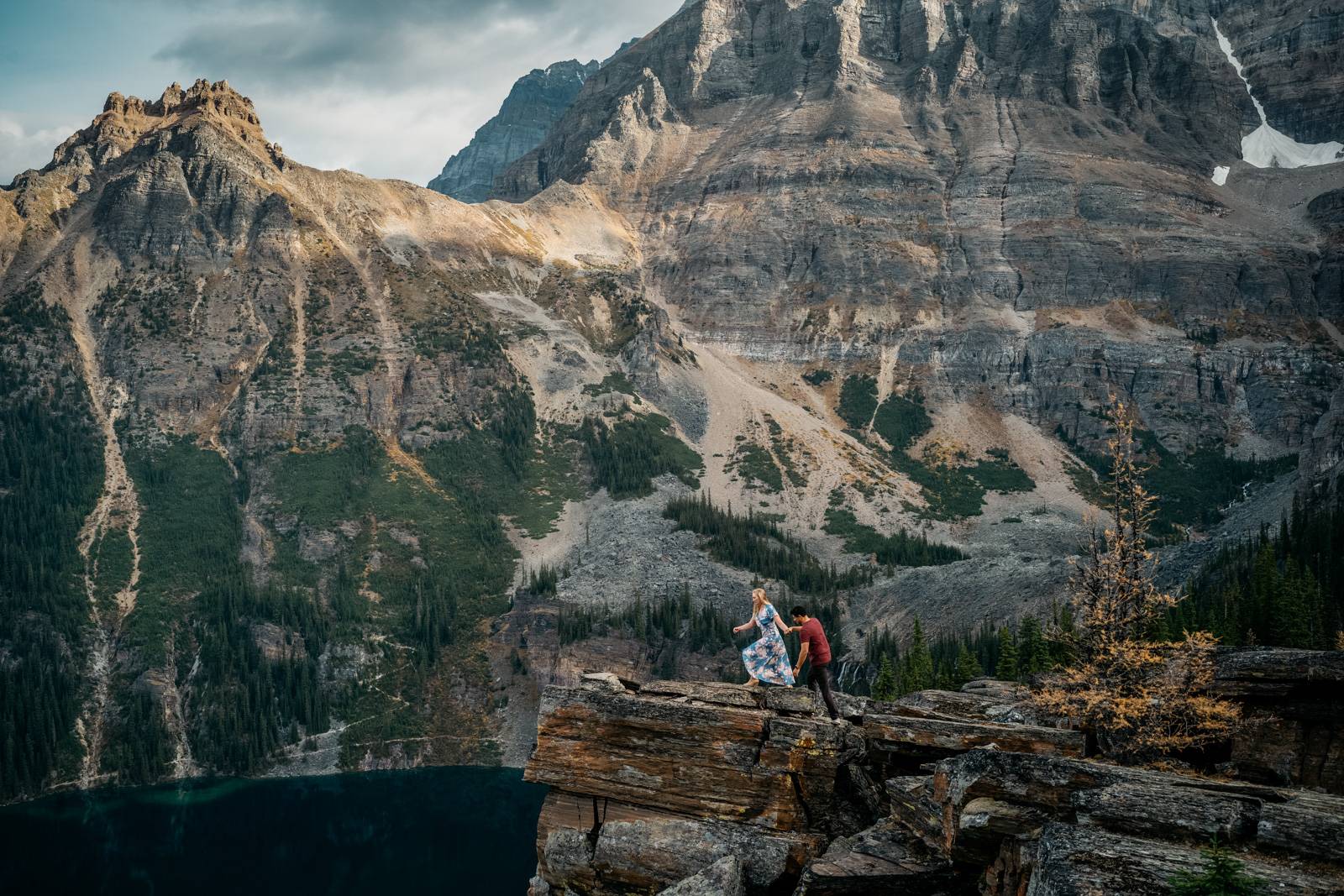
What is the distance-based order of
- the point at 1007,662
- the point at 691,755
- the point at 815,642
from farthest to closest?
1. the point at 1007,662
2. the point at 815,642
3. the point at 691,755

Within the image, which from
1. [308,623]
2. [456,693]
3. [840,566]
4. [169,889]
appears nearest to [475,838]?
[169,889]

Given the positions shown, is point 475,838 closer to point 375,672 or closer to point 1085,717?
point 375,672

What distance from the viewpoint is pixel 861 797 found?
81.0 ft

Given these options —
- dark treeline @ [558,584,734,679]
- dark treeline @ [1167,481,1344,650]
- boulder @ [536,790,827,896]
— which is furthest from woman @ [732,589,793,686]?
dark treeline @ [558,584,734,679]

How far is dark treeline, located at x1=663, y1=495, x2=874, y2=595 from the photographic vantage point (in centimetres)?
17950

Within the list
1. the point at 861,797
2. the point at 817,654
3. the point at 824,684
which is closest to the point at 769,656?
the point at 817,654

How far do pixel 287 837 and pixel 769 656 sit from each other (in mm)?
109041

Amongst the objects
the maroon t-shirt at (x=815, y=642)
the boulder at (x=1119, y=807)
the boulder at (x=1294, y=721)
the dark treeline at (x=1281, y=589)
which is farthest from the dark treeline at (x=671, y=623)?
the boulder at (x=1119, y=807)

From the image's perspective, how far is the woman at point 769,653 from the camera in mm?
27719

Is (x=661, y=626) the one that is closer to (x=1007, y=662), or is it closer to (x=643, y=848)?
(x=1007, y=662)

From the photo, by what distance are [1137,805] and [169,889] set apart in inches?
4247

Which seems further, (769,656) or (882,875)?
(769,656)

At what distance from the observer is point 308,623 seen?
174750mm

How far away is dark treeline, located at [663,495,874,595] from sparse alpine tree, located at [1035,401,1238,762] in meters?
143
